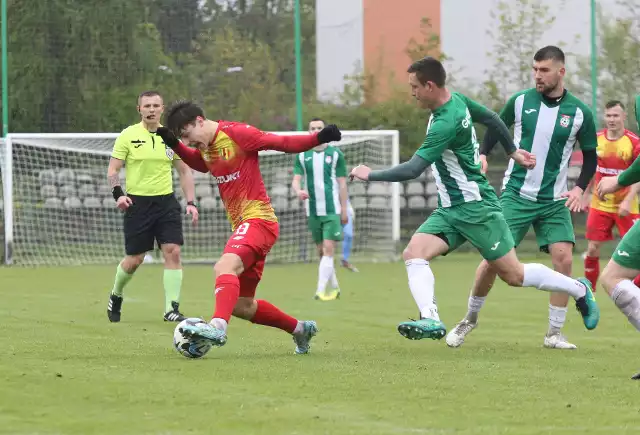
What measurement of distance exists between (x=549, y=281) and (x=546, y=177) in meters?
1.06

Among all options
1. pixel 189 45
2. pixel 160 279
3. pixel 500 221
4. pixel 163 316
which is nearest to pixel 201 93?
pixel 189 45

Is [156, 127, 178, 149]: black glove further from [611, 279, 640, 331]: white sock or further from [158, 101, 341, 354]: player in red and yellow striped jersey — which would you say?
[611, 279, 640, 331]: white sock

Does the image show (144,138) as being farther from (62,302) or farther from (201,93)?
(201,93)

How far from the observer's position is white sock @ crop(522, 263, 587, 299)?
851cm

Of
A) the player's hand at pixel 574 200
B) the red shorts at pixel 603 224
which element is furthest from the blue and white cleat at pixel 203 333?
the red shorts at pixel 603 224

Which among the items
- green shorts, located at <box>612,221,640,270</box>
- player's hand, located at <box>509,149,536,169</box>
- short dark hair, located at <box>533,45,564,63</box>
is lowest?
green shorts, located at <box>612,221,640,270</box>

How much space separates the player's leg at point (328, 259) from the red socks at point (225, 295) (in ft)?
20.4

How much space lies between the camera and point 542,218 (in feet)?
30.8

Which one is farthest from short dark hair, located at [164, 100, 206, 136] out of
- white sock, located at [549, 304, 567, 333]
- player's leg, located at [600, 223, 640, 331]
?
white sock, located at [549, 304, 567, 333]

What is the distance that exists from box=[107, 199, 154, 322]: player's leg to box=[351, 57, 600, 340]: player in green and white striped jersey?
12.3 feet

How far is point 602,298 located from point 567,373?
6.85m

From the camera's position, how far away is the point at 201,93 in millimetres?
22078

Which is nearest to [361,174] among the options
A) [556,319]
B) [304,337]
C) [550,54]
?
[304,337]

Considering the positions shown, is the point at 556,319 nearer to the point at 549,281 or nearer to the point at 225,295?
the point at 549,281
